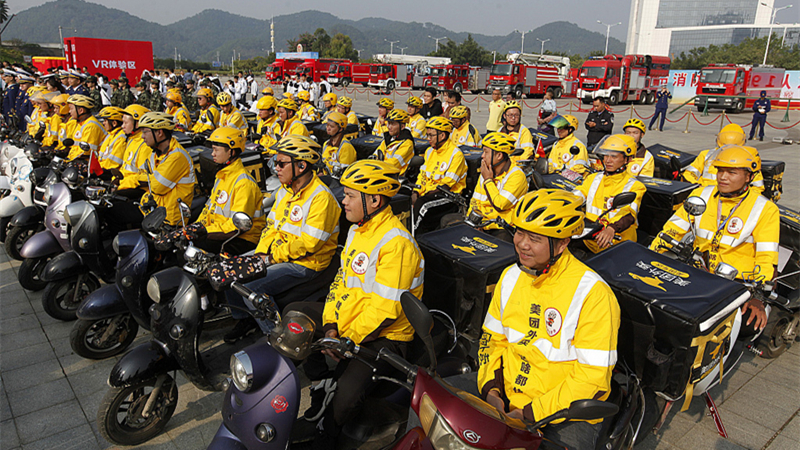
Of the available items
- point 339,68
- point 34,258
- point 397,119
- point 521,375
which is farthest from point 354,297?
point 339,68

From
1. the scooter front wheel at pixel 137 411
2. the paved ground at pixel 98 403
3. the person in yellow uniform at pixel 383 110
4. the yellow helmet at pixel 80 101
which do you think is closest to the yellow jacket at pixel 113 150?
the yellow helmet at pixel 80 101

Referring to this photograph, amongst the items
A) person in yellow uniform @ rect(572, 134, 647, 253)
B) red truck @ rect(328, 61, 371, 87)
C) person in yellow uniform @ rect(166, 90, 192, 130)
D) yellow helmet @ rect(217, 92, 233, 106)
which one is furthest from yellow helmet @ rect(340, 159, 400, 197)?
red truck @ rect(328, 61, 371, 87)

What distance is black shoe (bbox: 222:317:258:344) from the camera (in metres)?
4.74

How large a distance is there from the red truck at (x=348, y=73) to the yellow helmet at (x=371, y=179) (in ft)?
154

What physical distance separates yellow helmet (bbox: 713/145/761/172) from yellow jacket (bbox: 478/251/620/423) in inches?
85.6

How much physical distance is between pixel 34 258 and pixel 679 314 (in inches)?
250

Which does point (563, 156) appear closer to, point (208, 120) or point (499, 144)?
point (499, 144)

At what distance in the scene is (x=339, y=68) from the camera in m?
48.9

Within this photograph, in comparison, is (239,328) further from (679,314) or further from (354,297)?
(679,314)

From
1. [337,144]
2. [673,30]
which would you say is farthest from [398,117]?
[673,30]

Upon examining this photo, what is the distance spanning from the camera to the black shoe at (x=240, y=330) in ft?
15.5

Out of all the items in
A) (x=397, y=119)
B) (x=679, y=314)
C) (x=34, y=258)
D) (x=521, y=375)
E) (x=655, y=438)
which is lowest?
(x=655, y=438)

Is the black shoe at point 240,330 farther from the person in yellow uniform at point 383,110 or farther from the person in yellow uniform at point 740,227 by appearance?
the person in yellow uniform at point 383,110

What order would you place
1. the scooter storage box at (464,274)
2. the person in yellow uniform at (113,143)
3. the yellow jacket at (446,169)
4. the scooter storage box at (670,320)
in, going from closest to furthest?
the scooter storage box at (670,320)
the scooter storage box at (464,274)
the yellow jacket at (446,169)
the person in yellow uniform at (113,143)
